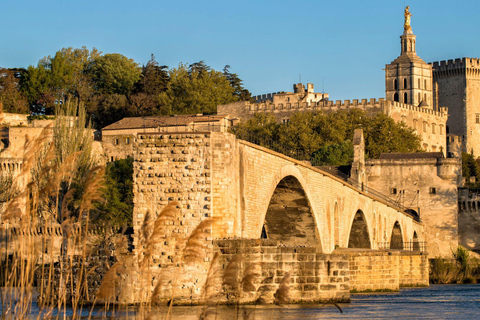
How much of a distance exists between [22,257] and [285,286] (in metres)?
2.92

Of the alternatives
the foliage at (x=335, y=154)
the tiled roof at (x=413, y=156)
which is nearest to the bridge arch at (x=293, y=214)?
the tiled roof at (x=413, y=156)

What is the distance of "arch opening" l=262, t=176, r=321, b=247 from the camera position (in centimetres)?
2806

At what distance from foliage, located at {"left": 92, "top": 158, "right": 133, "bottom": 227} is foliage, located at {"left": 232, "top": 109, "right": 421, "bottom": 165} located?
2024 cm

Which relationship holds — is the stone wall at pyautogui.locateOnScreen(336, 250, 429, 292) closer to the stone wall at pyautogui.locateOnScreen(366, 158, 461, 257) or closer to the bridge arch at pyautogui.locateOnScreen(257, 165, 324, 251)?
the bridge arch at pyautogui.locateOnScreen(257, 165, 324, 251)

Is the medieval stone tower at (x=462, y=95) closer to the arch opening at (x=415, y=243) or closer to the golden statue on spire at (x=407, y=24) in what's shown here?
the golden statue on spire at (x=407, y=24)

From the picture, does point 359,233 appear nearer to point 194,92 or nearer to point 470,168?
point 194,92

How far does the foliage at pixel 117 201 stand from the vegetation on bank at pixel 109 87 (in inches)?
917

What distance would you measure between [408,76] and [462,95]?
10542mm

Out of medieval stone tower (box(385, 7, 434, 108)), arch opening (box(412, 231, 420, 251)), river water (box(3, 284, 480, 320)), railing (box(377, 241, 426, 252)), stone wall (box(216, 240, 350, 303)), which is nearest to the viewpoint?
river water (box(3, 284, 480, 320))

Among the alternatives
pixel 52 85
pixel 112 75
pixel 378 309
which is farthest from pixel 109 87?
pixel 378 309

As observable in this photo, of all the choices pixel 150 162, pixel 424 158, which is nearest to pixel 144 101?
pixel 424 158

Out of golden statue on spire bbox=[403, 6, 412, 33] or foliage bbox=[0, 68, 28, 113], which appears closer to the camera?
foliage bbox=[0, 68, 28, 113]

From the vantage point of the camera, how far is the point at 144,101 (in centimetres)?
7450

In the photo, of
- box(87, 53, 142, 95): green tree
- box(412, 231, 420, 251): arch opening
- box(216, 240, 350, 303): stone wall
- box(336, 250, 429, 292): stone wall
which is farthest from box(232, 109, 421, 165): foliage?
box(216, 240, 350, 303): stone wall
